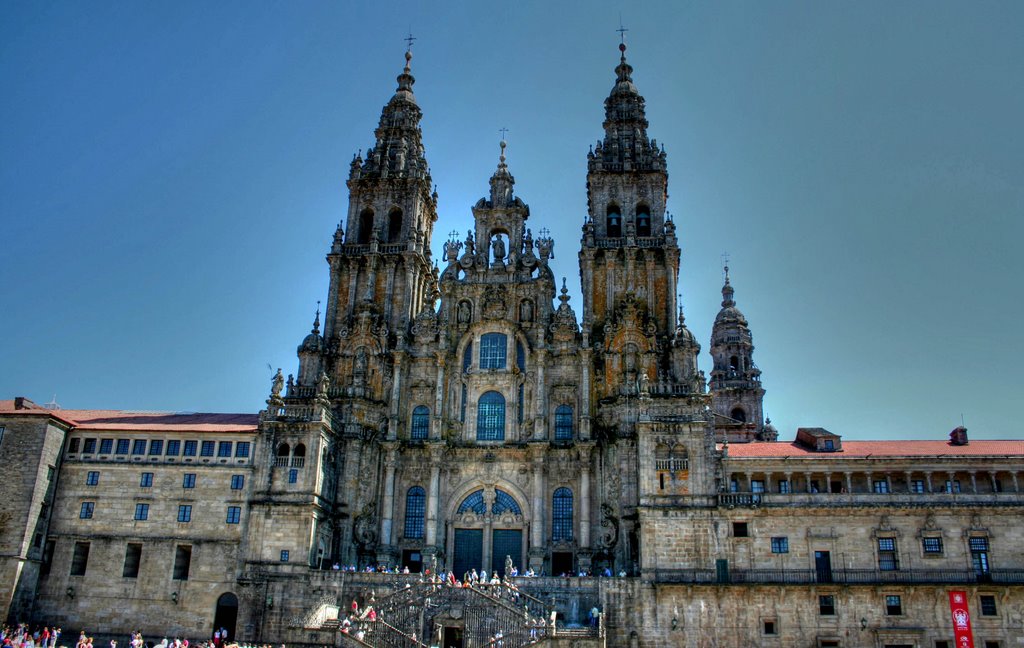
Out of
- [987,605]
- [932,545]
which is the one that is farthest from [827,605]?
[987,605]

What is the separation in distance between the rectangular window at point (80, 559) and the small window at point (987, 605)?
4827 cm

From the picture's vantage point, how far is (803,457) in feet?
165

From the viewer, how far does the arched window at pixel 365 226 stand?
217ft

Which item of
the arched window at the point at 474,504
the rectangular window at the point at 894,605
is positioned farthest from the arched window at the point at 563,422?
the rectangular window at the point at 894,605

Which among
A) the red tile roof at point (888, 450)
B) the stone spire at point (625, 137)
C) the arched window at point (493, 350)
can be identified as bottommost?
the red tile roof at point (888, 450)

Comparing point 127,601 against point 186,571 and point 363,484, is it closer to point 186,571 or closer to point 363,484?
point 186,571

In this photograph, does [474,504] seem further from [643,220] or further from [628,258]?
[643,220]

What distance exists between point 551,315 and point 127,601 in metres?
30.6

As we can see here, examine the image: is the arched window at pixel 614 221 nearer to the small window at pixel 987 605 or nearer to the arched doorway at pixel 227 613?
the small window at pixel 987 605

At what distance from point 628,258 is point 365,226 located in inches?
785

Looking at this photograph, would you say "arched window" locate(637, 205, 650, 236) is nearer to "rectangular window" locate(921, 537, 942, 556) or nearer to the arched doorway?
"rectangular window" locate(921, 537, 942, 556)

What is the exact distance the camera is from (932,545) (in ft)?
157

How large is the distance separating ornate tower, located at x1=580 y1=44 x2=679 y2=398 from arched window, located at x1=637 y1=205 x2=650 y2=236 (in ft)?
0.23

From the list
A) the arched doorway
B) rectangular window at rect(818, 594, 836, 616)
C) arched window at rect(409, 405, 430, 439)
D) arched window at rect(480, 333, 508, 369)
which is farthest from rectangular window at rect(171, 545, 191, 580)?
rectangular window at rect(818, 594, 836, 616)
